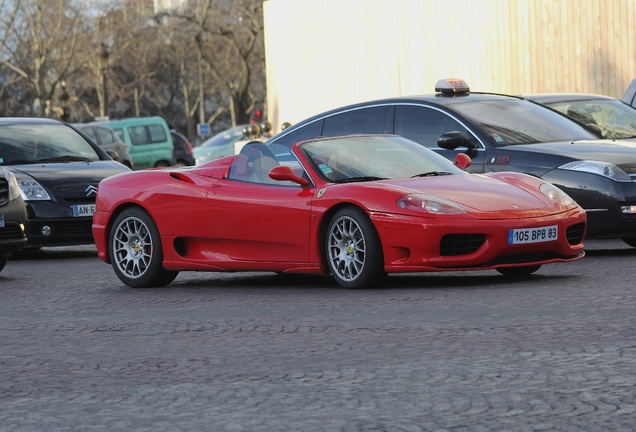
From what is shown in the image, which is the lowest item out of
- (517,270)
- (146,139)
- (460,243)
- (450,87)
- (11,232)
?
(146,139)

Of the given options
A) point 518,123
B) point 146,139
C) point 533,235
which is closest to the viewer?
point 533,235

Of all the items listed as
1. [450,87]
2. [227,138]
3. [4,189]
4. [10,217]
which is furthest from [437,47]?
[10,217]

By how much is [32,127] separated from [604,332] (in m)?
11.2

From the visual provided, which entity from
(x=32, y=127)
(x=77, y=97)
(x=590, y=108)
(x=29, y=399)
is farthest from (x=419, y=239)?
(x=77, y=97)

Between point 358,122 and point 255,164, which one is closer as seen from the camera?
point 255,164

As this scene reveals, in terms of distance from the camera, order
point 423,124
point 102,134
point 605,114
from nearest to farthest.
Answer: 1. point 423,124
2. point 605,114
3. point 102,134

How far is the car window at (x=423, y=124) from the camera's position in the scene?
13703mm

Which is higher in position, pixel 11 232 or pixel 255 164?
pixel 255 164

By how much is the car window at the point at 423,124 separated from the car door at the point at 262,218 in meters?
2.87

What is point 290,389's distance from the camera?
6.32 metres

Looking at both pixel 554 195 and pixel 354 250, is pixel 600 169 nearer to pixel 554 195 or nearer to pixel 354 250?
pixel 554 195

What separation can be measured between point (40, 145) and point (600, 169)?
7295mm

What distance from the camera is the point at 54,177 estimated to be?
1614cm

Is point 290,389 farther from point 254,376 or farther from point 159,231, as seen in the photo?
point 159,231
